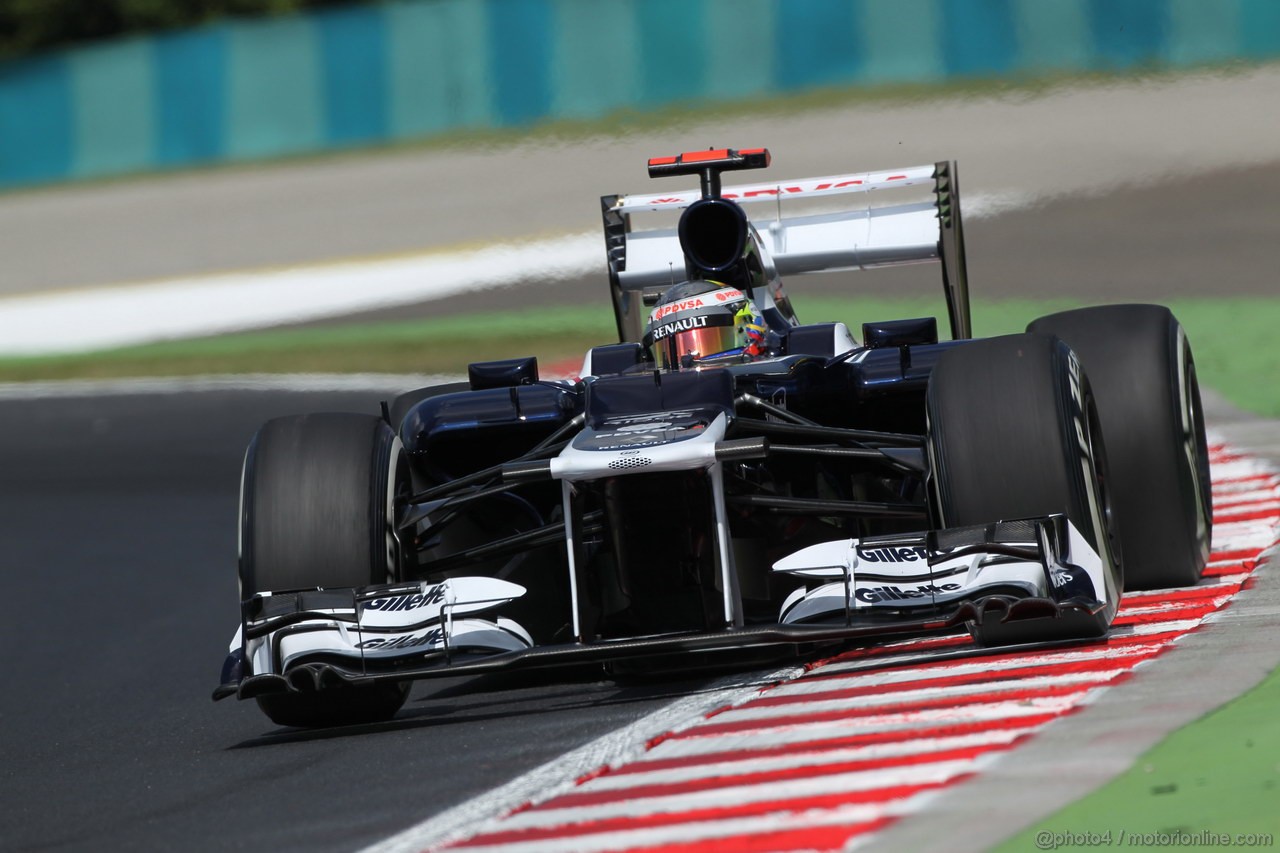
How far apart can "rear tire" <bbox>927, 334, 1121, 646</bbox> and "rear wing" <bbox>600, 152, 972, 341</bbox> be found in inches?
135

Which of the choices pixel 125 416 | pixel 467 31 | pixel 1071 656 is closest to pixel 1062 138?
pixel 467 31

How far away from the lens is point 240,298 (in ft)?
81.7

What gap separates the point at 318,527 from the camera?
6.56 meters

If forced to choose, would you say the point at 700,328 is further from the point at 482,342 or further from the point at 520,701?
the point at 482,342

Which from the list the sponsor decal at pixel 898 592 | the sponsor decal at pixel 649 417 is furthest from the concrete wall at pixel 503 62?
the sponsor decal at pixel 898 592

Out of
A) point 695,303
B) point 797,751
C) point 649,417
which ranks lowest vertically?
point 797,751

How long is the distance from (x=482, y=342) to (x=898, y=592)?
48.1 feet

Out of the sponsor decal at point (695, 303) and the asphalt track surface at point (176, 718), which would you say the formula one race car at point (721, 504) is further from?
the asphalt track surface at point (176, 718)

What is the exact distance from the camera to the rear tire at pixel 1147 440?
7.18 m

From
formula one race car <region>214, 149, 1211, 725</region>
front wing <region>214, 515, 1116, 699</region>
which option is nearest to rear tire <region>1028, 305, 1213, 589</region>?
formula one race car <region>214, 149, 1211, 725</region>

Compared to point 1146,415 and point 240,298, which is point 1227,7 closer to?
point 240,298

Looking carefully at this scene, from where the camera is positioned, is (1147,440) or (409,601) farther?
(1147,440)

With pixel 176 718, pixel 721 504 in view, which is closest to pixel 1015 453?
pixel 721 504

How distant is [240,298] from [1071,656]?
20089 millimetres
